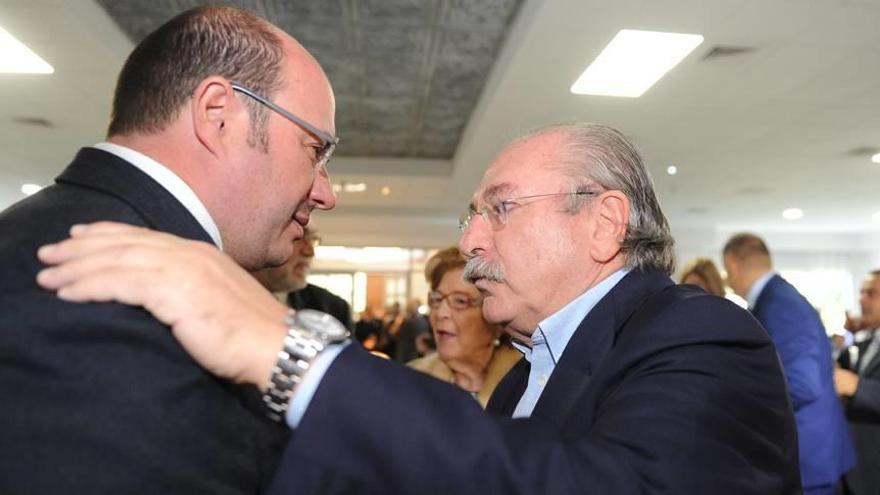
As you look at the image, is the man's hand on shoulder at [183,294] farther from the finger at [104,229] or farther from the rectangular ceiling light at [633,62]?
the rectangular ceiling light at [633,62]

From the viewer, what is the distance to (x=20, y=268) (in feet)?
2.53

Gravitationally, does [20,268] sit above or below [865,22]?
below

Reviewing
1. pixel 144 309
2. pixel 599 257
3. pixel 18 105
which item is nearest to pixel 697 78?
pixel 599 257

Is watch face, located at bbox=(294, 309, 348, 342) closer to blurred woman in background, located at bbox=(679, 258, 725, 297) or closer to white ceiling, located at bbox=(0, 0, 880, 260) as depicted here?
white ceiling, located at bbox=(0, 0, 880, 260)

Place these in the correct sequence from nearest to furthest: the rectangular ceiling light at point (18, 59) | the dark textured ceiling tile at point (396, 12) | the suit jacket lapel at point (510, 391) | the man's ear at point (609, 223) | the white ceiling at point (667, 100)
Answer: the man's ear at point (609, 223) → the suit jacket lapel at point (510, 391) → the white ceiling at point (667, 100) → the dark textured ceiling tile at point (396, 12) → the rectangular ceiling light at point (18, 59)

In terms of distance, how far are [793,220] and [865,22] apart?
383 inches

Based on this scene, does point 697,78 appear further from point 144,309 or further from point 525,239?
point 144,309

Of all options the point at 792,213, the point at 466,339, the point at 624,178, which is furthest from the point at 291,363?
the point at 792,213

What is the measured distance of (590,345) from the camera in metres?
1.11

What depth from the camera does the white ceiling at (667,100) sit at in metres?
3.79

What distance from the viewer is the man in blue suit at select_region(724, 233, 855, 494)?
2959 mm

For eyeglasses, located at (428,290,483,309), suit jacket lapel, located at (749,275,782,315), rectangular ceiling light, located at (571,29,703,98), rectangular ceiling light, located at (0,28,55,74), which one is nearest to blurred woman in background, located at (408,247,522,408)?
eyeglasses, located at (428,290,483,309)

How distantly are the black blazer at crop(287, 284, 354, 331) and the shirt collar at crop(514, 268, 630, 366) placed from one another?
1.78m

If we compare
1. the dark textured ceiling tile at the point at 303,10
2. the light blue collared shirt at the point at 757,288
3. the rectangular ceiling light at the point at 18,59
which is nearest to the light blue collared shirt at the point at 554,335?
the light blue collared shirt at the point at 757,288
